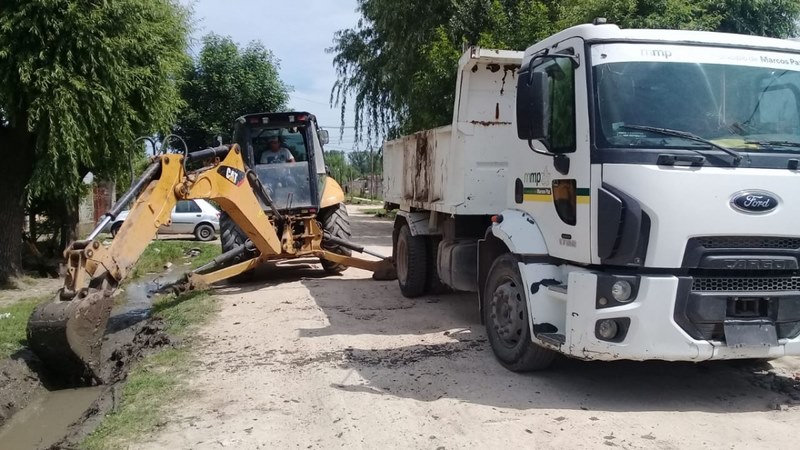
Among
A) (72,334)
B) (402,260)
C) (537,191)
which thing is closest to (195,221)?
(402,260)

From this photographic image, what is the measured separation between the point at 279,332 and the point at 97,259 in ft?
7.04

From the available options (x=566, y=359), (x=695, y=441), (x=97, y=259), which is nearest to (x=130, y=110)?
(x=97, y=259)

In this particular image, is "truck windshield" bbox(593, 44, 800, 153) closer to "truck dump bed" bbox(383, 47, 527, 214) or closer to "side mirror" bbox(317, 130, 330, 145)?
"truck dump bed" bbox(383, 47, 527, 214)

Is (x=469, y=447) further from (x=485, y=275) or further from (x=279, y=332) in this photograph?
(x=279, y=332)

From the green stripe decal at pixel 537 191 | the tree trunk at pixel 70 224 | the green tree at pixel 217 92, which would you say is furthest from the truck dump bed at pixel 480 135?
the green tree at pixel 217 92

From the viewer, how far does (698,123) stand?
5188 mm

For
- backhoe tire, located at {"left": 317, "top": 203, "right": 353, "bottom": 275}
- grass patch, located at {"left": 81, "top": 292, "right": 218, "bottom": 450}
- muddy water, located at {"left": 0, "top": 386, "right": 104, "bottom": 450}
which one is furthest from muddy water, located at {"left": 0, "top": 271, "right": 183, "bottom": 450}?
backhoe tire, located at {"left": 317, "top": 203, "right": 353, "bottom": 275}

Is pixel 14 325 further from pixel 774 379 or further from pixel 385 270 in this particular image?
pixel 774 379

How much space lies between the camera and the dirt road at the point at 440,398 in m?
4.88

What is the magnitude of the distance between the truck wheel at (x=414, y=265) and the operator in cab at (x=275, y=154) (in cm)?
309

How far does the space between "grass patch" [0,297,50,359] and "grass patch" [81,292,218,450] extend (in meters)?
1.64

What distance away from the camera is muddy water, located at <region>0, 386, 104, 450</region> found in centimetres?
597

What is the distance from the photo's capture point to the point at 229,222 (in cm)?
1228

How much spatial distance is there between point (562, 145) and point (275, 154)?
763 cm
